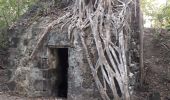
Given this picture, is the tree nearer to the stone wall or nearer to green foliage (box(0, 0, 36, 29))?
the stone wall

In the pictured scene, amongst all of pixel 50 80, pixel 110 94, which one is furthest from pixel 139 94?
pixel 50 80

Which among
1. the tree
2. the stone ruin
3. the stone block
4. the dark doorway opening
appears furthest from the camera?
the dark doorway opening

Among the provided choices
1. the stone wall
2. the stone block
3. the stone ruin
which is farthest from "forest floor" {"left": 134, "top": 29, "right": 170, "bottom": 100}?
the stone block

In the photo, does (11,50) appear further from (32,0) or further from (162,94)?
(162,94)

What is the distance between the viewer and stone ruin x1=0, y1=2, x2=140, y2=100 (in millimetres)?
8883

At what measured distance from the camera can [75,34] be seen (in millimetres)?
9000

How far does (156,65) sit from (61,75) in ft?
11.3

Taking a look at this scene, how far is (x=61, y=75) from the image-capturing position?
33.3 feet

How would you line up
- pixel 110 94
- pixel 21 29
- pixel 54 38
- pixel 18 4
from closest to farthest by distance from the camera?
pixel 110 94 < pixel 54 38 < pixel 21 29 < pixel 18 4

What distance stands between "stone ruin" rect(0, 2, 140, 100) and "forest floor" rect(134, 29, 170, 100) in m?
1.07

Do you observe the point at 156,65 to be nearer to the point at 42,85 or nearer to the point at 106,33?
the point at 106,33

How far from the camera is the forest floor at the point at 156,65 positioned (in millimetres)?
10461

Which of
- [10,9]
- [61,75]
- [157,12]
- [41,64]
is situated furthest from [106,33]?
[10,9]

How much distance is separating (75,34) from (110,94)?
1.79m
